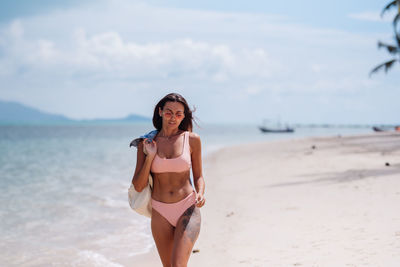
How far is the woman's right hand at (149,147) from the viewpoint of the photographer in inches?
138

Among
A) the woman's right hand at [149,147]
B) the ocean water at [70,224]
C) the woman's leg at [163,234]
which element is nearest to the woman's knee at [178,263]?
the woman's leg at [163,234]

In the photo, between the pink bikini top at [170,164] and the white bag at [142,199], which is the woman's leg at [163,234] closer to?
the white bag at [142,199]

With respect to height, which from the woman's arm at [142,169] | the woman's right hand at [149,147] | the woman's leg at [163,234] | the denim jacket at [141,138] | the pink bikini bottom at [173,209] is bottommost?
the woman's leg at [163,234]

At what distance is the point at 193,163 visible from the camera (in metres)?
3.78

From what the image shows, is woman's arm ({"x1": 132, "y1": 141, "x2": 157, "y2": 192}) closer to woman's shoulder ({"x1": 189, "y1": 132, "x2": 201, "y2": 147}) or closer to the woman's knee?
woman's shoulder ({"x1": 189, "y1": 132, "x2": 201, "y2": 147})

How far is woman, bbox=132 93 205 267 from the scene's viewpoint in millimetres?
3553

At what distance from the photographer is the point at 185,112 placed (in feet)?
12.5

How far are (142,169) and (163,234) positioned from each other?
0.57 metres

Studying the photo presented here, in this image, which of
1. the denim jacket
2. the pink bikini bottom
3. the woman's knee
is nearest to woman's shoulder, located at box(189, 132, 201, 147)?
the denim jacket

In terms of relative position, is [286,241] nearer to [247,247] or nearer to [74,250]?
[247,247]

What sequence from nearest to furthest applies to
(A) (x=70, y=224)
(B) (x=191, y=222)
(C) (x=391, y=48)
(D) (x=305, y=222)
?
(B) (x=191, y=222)
(D) (x=305, y=222)
(A) (x=70, y=224)
(C) (x=391, y=48)

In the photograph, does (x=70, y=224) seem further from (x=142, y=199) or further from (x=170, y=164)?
(x=170, y=164)

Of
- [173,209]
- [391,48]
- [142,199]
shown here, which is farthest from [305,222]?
[391,48]

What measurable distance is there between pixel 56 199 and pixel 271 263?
928 centimetres
